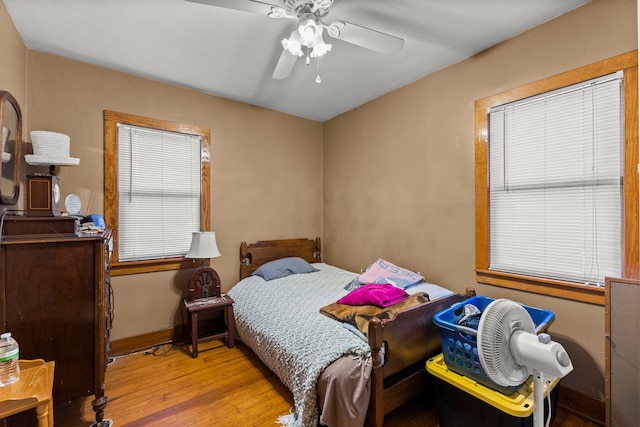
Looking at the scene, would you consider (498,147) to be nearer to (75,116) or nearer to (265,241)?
(265,241)

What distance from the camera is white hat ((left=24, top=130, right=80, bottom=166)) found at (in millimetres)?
2117

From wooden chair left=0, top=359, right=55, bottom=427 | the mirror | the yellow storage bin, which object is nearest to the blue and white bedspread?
the yellow storage bin

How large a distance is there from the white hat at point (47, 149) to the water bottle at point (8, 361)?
4.65ft

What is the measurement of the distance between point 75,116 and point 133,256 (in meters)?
1.34

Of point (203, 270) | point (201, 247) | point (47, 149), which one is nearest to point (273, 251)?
point (203, 270)

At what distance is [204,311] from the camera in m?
2.85

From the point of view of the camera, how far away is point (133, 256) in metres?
2.79

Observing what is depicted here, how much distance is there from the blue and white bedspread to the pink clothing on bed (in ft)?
0.83

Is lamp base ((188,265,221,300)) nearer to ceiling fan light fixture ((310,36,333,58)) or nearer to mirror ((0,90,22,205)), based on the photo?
mirror ((0,90,22,205))

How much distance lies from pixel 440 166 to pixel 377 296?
56.5 inches

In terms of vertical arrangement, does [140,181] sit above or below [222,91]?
below

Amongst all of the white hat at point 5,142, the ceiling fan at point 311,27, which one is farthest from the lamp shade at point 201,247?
the ceiling fan at point 311,27

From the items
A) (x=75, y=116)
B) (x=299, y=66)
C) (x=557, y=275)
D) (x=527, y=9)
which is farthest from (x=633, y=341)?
(x=75, y=116)

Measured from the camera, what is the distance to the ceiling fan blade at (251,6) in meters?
1.45
